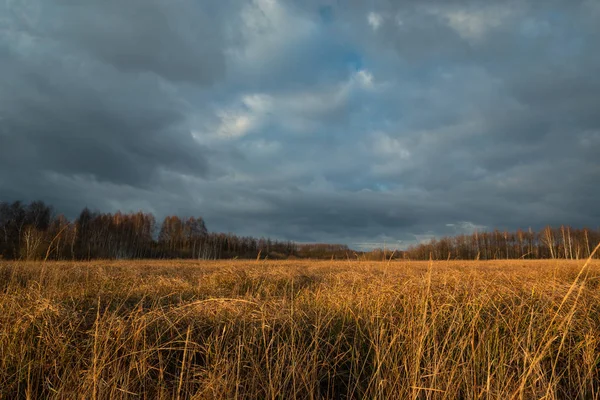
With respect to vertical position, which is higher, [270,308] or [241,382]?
[270,308]

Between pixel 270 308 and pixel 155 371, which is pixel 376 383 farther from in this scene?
pixel 155 371

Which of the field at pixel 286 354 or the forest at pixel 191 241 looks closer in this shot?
the field at pixel 286 354

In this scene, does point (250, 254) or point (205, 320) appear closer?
point (205, 320)

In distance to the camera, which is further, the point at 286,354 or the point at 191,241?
the point at 191,241

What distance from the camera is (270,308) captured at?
15.8 feet

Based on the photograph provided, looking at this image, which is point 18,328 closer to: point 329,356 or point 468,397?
point 329,356

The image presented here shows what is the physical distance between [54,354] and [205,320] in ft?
5.40

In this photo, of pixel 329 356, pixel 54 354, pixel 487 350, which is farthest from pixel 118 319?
pixel 487 350

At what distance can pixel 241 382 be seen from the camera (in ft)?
10.6

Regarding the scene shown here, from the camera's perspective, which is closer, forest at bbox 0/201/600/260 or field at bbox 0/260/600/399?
field at bbox 0/260/600/399

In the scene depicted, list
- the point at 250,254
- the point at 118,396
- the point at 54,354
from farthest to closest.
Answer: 1. the point at 250,254
2. the point at 54,354
3. the point at 118,396

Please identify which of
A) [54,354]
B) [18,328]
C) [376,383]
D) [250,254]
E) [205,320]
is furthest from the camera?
[250,254]

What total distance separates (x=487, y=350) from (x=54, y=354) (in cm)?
499

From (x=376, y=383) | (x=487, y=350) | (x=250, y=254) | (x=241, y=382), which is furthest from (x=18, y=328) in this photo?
(x=250, y=254)
